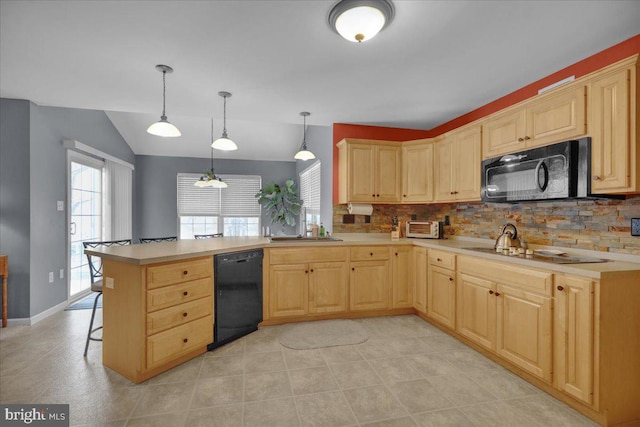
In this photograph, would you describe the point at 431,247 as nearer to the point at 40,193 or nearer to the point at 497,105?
the point at 497,105

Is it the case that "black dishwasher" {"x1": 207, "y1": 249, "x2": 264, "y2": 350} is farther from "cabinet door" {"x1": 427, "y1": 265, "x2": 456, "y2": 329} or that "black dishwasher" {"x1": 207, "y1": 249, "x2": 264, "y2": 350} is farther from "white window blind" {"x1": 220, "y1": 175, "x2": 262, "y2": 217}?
"white window blind" {"x1": 220, "y1": 175, "x2": 262, "y2": 217}

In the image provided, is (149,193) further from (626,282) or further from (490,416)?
(626,282)

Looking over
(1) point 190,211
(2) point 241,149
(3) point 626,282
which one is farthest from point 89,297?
(3) point 626,282

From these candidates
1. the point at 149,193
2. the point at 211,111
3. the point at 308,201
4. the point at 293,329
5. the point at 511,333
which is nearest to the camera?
the point at 511,333

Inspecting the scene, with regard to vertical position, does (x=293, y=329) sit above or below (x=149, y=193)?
below

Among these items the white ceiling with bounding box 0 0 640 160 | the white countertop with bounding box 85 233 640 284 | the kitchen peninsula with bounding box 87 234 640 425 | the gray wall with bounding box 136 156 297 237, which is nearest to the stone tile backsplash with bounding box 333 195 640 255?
the white countertop with bounding box 85 233 640 284

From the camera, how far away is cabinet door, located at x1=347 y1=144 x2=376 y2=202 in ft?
12.3

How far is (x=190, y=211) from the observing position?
675 cm

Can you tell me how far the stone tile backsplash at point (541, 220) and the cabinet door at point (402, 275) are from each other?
0.62m

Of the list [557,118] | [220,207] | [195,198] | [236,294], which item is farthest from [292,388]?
[195,198]

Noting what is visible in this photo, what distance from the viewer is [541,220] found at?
273cm

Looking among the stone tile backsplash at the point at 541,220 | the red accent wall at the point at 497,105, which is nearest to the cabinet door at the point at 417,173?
the stone tile backsplash at the point at 541,220

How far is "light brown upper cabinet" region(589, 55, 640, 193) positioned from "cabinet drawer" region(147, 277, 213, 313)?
3.02 m

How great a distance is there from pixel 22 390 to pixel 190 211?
4.91 metres
